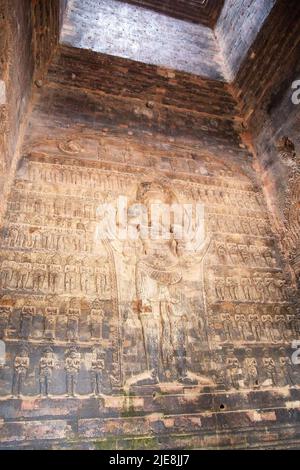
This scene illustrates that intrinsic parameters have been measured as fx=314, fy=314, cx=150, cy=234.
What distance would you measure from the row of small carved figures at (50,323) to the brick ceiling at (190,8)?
31.2ft

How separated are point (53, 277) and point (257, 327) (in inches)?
108

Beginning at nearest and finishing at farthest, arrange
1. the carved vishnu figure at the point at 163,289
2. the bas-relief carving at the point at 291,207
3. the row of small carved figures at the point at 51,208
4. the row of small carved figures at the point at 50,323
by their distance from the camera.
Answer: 1. the row of small carved figures at the point at 50,323
2. the carved vishnu figure at the point at 163,289
3. the row of small carved figures at the point at 51,208
4. the bas-relief carving at the point at 291,207

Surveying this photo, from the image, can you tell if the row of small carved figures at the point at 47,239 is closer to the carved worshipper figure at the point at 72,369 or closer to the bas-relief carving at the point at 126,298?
the bas-relief carving at the point at 126,298

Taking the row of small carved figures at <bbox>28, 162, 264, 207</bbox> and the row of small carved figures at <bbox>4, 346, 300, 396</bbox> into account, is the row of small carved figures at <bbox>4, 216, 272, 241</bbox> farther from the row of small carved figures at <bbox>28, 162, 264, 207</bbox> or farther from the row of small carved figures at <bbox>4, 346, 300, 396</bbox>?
the row of small carved figures at <bbox>4, 346, 300, 396</bbox>

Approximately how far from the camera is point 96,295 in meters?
Answer: 3.89

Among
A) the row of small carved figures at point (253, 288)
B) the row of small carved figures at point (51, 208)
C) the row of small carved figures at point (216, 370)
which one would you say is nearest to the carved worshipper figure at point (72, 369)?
the row of small carved figures at point (216, 370)

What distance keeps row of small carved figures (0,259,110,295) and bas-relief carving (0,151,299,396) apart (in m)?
0.01

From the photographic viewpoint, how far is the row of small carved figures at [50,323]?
3404mm

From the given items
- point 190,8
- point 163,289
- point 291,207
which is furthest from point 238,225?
point 190,8

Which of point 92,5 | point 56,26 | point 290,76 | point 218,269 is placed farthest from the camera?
point 92,5

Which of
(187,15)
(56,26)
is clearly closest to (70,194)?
(56,26)

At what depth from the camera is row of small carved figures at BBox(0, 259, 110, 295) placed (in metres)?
3.71

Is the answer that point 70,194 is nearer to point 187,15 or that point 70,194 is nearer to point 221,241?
point 221,241
